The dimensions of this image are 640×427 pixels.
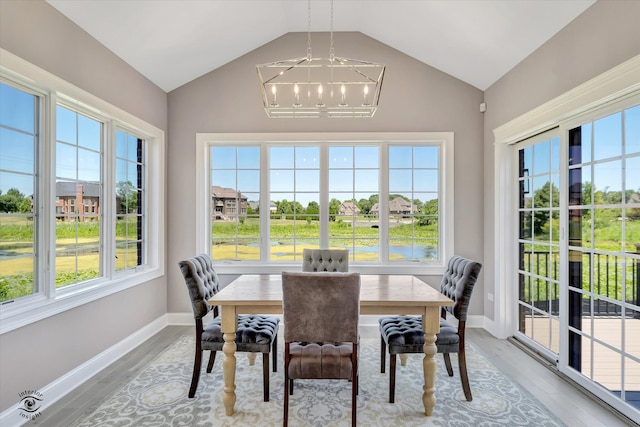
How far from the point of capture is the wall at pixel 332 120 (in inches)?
153

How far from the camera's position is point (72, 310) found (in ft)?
8.25

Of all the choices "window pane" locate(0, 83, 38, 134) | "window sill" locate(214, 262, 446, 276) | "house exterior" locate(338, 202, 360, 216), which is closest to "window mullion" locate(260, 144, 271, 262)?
"window sill" locate(214, 262, 446, 276)

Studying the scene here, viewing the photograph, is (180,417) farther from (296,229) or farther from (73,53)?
(73,53)

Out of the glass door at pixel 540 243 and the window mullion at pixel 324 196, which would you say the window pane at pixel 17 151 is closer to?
the window mullion at pixel 324 196

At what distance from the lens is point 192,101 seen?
3.95 m

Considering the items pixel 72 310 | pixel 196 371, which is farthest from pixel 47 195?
pixel 196 371

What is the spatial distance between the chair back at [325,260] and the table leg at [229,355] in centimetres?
112

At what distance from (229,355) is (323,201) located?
7.30 feet

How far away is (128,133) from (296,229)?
2.08 meters

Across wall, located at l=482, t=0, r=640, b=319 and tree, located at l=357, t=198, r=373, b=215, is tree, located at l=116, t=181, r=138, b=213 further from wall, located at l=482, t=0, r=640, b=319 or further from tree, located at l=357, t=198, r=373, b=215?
wall, located at l=482, t=0, r=640, b=319

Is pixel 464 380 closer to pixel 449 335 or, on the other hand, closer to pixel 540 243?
pixel 449 335

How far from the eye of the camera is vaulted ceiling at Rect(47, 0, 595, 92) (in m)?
2.61

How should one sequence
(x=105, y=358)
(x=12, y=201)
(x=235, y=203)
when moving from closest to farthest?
(x=12, y=201) → (x=105, y=358) → (x=235, y=203)

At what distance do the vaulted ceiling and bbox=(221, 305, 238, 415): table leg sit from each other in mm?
2472
